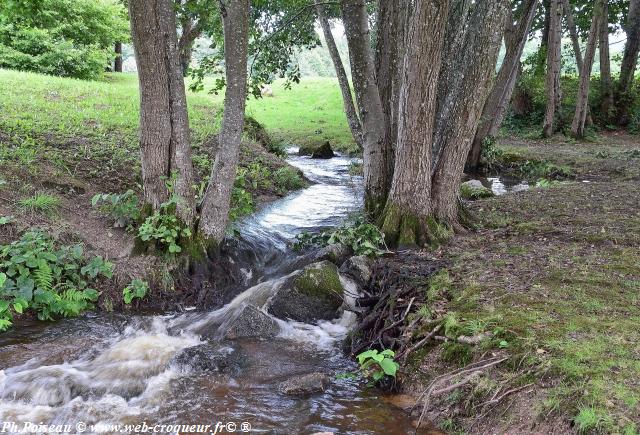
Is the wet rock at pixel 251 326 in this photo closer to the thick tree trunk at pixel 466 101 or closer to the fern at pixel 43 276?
→ the fern at pixel 43 276

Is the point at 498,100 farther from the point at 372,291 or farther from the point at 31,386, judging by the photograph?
the point at 31,386

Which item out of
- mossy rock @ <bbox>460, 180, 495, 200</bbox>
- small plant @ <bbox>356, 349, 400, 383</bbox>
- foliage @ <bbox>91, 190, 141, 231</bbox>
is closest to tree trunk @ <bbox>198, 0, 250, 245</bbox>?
foliage @ <bbox>91, 190, 141, 231</bbox>

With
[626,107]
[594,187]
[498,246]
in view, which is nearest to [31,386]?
[498,246]

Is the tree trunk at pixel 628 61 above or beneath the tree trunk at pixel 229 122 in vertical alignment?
above

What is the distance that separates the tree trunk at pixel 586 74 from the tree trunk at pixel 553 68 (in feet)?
2.67

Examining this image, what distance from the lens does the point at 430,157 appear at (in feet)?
25.0

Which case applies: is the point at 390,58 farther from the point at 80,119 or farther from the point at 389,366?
the point at 80,119

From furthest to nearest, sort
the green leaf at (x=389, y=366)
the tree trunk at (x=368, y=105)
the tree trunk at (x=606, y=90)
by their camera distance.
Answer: the tree trunk at (x=606, y=90) → the tree trunk at (x=368, y=105) → the green leaf at (x=389, y=366)

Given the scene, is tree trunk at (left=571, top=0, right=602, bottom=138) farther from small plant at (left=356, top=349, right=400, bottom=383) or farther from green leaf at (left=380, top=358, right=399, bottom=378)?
green leaf at (left=380, top=358, right=399, bottom=378)

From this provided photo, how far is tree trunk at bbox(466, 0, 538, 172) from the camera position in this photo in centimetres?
1145

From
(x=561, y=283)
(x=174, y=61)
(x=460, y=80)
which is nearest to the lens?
(x=561, y=283)

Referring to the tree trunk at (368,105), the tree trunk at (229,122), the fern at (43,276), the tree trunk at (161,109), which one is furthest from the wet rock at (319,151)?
the fern at (43,276)

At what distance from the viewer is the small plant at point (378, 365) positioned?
4.40 meters

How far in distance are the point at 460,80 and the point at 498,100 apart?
25.7 ft
